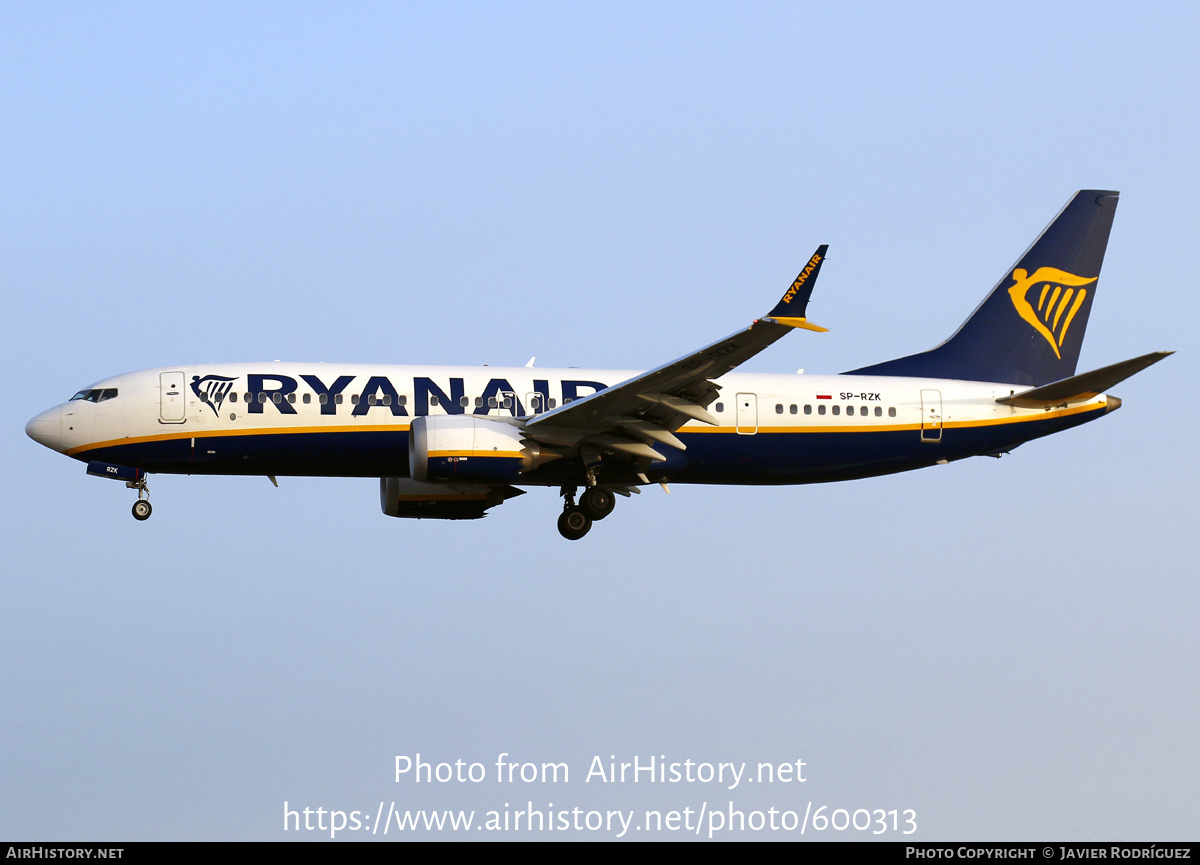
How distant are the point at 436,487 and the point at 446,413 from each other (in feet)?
11.4

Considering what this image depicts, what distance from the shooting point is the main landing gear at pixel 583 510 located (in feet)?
116

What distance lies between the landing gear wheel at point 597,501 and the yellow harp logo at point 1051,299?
12597mm

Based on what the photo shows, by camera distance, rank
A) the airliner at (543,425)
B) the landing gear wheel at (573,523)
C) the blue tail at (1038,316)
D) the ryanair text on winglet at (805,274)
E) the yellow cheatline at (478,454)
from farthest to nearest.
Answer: the blue tail at (1038,316), the landing gear wheel at (573,523), the airliner at (543,425), the yellow cheatline at (478,454), the ryanair text on winglet at (805,274)

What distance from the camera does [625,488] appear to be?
36.0 meters

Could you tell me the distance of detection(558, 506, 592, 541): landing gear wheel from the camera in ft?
116

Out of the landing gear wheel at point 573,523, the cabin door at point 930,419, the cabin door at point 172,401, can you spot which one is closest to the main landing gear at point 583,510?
the landing gear wheel at point 573,523

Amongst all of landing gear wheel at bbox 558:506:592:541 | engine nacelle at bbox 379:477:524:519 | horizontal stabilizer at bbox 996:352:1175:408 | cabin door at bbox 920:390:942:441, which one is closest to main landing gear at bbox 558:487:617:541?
landing gear wheel at bbox 558:506:592:541

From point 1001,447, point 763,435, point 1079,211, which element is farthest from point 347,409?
point 1079,211

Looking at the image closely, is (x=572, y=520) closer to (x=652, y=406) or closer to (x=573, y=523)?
(x=573, y=523)

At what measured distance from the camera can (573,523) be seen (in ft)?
116

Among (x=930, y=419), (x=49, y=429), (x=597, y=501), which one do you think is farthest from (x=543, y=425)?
(x=49, y=429)

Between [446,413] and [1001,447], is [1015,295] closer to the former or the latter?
[1001,447]

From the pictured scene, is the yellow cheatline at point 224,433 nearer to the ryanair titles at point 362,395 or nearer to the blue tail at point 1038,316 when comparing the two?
the ryanair titles at point 362,395

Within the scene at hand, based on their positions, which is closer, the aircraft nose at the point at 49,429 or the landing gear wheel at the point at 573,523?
the aircraft nose at the point at 49,429
